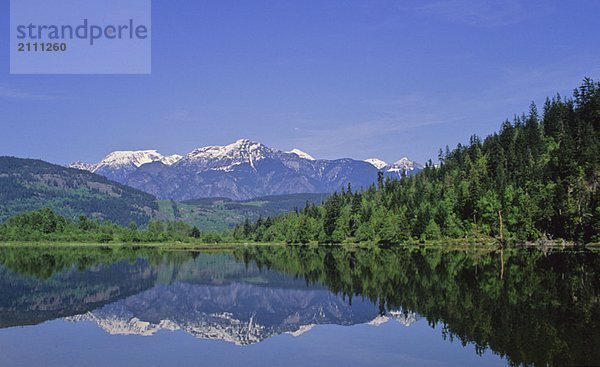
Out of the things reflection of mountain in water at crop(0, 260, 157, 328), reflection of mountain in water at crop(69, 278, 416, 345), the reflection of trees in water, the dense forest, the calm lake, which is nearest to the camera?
the reflection of trees in water

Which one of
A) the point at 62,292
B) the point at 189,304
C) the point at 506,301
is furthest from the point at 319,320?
the point at 62,292

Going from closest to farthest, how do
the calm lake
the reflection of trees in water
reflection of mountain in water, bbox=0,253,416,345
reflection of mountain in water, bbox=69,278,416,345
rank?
the reflection of trees in water
the calm lake
reflection of mountain in water, bbox=69,278,416,345
reflection of mountain in water, bbox=0,253,416,345

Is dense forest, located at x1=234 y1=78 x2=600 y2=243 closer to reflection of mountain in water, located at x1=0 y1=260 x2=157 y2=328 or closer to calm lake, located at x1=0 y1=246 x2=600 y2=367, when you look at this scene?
calm lake, located at x1=0 y1=246 x2=600 y2=367

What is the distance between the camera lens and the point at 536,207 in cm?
13200

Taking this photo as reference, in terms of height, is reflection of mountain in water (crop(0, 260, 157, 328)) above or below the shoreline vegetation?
below

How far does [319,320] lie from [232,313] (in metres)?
8.36

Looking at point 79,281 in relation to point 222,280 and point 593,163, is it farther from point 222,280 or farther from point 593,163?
point 593,163

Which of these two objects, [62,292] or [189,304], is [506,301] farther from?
[62,292]

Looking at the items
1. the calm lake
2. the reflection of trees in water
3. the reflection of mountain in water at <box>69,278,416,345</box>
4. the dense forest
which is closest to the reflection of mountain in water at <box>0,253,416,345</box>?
the reflection of mountain in water at <box>69,278,416,345</box>

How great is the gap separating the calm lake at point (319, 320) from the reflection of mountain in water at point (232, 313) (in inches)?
5.2

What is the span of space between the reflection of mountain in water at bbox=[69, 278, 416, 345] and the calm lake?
0.13 m

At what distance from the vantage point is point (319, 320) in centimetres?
4106

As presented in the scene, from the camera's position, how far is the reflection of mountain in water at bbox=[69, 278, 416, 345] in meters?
37.2

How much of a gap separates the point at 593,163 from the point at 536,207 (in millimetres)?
16830
